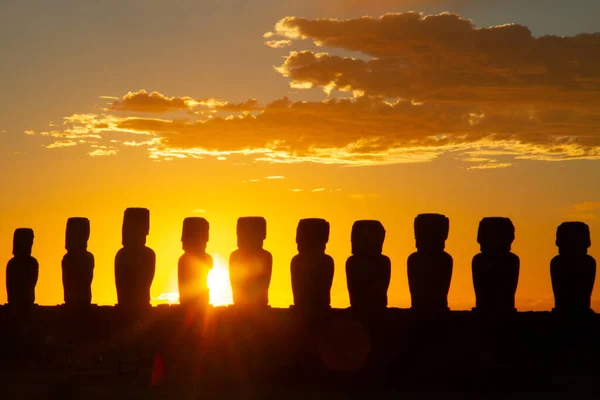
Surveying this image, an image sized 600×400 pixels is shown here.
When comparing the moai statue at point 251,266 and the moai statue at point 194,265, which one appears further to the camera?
the moai statue at point 194,265

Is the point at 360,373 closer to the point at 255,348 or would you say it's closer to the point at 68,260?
the point at 255,348

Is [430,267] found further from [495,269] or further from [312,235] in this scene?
[312,235]

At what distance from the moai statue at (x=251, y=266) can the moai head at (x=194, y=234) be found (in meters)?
0.74

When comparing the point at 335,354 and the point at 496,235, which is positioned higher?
the point at 496,235

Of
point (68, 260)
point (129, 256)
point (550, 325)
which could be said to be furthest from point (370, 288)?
point (68, 260)

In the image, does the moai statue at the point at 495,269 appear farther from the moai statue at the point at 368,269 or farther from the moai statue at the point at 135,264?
the moai statue at the point at 135,264

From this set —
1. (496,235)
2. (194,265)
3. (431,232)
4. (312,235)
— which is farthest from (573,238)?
(194,265)

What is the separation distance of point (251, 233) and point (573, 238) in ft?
20.4

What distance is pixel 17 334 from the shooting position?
22.6 metres

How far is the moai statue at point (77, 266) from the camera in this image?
22344mm

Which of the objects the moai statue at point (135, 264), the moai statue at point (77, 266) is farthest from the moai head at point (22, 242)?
the moai statue at point (135, 264)

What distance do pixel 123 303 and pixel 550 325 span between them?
27.4 ft

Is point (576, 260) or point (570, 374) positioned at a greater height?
point (576, 260)

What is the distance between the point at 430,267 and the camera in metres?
20.5
